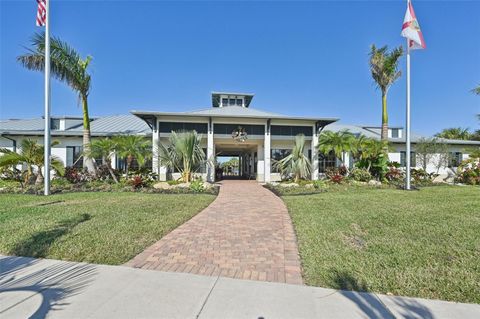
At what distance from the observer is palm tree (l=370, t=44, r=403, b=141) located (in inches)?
699

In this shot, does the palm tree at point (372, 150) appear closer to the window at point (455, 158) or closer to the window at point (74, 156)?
the window at point (455, 158)

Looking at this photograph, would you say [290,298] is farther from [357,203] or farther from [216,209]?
[357,203]

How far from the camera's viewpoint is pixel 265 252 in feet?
15.4

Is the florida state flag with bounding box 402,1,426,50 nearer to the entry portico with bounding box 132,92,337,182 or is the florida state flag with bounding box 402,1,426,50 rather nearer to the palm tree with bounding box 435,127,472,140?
the entry portico with bounding box 132,92,337,182

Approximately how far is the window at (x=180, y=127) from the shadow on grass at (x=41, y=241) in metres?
12.6

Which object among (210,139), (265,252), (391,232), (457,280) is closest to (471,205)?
(391,232)

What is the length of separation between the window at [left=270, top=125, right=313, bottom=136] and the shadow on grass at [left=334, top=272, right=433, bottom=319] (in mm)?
16419

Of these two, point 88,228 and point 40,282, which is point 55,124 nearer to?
point 88,228

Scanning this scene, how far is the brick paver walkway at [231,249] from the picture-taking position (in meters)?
3.90

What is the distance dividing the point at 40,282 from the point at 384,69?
20.5m

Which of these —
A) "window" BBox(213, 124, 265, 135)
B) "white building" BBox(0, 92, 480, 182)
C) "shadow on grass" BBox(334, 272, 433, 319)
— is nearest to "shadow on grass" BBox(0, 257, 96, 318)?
"shadow on grass" BBox(334, 272, 433, 319)

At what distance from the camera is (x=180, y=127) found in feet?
61.2

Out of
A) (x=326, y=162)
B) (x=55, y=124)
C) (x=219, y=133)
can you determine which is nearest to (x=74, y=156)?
(x=55, y=124)

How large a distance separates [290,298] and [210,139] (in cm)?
1599
